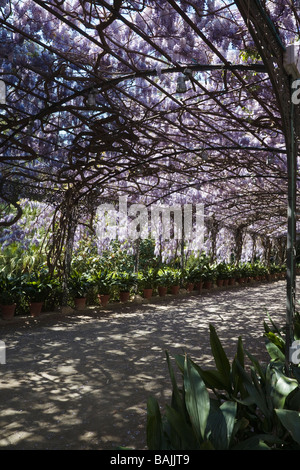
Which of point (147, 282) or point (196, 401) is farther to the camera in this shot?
point (147, 282)

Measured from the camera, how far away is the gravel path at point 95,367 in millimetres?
2365

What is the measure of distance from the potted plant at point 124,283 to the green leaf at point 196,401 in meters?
5.88

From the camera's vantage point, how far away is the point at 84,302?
6.87 m

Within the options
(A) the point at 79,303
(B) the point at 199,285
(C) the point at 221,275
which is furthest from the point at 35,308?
(C) the point at 221,275

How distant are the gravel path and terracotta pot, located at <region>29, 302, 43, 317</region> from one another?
0.10m

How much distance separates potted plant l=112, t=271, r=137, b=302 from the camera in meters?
7.77

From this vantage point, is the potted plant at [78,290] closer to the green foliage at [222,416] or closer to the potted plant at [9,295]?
the potted plant at [9,295]

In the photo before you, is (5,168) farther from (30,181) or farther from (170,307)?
(170,307)

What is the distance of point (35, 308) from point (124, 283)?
2.45 meters

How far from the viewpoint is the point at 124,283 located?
7.96 metres

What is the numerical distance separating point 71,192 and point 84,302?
6.49ft

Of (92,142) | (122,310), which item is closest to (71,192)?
(92,142)

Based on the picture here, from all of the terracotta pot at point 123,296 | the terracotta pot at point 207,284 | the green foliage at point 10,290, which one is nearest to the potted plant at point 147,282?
the terracotta pot at point 123,296

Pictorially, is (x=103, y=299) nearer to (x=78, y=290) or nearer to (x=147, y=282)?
(x=78, y=290)
